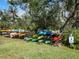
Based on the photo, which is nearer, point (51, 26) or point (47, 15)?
point (47, 15)

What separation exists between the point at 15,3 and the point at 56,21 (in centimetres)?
435

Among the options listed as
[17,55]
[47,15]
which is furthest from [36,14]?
[17,55]

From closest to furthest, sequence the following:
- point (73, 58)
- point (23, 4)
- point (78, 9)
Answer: point (73, 58), point (78, 9), point (23, 4)

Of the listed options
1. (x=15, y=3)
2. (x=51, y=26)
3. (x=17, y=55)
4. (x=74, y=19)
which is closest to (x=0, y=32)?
(x=15, y=3)

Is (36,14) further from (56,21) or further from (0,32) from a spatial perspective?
(0,32)

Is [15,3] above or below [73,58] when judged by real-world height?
above

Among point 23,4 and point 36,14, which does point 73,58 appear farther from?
point 23,4

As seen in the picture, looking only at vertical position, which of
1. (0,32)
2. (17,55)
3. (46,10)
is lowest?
(0,32)

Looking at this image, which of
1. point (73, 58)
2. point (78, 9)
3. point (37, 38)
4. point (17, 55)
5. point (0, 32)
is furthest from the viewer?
point (0, 32)

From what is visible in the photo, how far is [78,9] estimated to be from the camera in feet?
61.5

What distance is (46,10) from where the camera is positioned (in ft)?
60.5

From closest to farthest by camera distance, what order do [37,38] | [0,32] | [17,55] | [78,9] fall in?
[17,55] → [37,38] → [78,9] → [0,32]

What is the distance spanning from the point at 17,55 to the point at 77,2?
30.0 feet

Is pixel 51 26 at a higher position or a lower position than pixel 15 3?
lower
